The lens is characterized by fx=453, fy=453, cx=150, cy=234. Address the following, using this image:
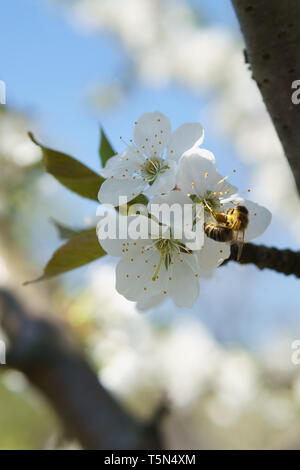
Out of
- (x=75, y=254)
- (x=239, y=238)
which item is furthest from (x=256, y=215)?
(x=75, y=254)

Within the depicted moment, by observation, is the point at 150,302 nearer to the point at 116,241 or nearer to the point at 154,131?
the point at 116,241

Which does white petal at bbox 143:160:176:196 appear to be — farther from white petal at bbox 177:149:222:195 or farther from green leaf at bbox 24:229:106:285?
green leaf at bbox 24:229:106:285

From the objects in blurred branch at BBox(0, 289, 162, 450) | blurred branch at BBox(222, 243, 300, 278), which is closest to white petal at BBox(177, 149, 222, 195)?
blurred branch at BBox(222, 243, 300, 278)

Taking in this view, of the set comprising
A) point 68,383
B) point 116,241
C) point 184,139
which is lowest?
point 68,383

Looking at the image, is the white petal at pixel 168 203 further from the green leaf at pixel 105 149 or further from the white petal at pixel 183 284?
the green leaf at pixel 105 149

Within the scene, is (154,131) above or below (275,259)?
above
